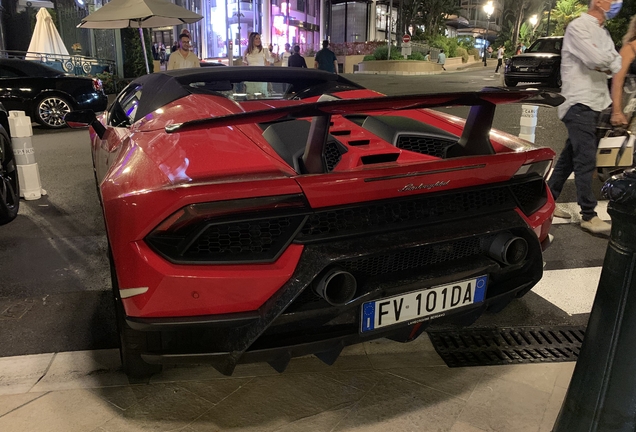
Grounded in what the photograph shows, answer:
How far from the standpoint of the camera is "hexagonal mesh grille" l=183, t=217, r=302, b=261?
185 centimetres

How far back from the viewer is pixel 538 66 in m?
17.9

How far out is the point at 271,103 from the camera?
311cm

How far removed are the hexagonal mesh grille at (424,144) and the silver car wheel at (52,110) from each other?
31.7 ft

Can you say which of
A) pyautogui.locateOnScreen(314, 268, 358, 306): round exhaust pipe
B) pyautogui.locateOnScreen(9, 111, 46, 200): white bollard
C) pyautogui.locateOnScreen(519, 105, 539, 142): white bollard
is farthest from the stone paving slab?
pyautogui.locateOnScreen(9, 111, 46, 200): white bollard

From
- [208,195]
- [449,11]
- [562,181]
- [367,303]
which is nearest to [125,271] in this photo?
[208,195]

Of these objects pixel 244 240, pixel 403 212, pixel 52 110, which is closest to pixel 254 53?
pixel 52 110

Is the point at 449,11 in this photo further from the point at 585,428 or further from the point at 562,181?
the point at 585,428

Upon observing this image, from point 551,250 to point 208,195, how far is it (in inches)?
130

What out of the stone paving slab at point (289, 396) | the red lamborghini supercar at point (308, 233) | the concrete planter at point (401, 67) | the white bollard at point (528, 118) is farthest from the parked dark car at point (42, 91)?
the concrete planter at point (401, 67)

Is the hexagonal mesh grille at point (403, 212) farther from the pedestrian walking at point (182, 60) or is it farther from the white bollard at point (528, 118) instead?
the pedestrian walking at point (182, 60)

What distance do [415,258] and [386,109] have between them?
63 centimetres

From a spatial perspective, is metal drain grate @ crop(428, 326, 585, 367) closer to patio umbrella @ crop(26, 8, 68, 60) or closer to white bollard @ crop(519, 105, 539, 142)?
white bollard @ crop(519, 105, 539, 142)

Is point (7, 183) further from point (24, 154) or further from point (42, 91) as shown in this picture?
point (42, 91)

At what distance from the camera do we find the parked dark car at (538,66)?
17.8 metres
